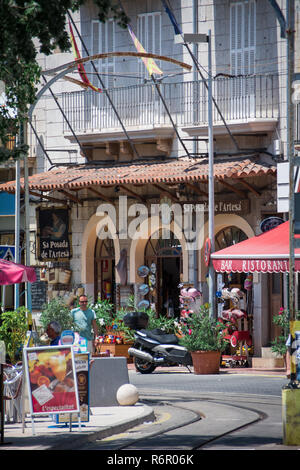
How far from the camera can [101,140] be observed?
30406 mm

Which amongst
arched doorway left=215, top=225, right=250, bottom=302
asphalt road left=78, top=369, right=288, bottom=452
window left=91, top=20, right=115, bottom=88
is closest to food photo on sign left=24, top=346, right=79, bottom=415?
asphalt road left=78, top=369, right=288, bottom=452

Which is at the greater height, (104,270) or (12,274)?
(12,274)

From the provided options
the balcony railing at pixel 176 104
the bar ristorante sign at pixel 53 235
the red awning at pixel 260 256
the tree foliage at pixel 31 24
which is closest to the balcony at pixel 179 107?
the balcony railing at pixel 176 104

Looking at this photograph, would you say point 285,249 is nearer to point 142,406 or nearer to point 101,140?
point 142,406

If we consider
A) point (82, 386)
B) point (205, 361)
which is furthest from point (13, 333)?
point (205, 361)

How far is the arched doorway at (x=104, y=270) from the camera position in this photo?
31.9m

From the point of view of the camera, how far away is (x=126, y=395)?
664 inches

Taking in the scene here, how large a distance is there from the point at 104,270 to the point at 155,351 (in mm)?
7862

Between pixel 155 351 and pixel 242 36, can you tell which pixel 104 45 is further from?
pixel 155 351

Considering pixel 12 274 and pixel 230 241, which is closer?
pixel 12 274

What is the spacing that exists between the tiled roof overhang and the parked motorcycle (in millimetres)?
4692

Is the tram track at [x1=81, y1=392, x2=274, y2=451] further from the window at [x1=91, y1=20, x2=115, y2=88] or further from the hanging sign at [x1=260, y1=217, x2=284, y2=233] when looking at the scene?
the window at [x1=91, y1=20, x2=115, y2=88]

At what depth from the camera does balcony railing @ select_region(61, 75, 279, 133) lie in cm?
2767

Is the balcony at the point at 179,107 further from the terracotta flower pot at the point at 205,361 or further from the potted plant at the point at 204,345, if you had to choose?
the terracotta flower pot at the point at 205,361
